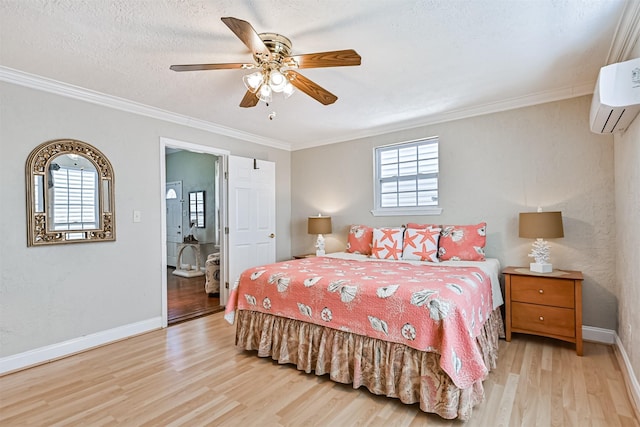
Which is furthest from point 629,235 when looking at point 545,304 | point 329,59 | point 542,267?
point 329,59

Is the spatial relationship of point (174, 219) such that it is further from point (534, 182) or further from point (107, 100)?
point (534, 182)

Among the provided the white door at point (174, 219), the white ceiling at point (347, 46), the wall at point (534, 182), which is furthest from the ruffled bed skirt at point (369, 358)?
the white door at point (174, 219)

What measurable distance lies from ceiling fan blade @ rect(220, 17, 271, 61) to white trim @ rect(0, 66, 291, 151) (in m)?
1.97

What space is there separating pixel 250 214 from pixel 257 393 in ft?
8.72

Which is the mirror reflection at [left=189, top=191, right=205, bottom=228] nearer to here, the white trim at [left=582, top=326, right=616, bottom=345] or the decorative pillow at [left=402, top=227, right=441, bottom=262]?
the decorative pillow at [left=402, top=227, right=441, bottom=262]

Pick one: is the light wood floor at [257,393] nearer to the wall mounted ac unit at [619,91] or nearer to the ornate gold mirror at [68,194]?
the ornate gold mirror at [68,194]

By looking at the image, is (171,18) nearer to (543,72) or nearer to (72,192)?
(72,192)

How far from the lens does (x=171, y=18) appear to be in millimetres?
1866

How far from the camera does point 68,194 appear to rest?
2826mm

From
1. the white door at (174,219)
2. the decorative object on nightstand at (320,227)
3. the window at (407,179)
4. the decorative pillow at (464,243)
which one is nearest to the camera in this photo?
the decorative pillow at (464,243)

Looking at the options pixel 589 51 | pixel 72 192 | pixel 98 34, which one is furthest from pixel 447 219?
pixel 72 192

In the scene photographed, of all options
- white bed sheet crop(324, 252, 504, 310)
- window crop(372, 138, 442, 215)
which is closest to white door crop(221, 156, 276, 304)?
window crop(372, 138, 442, 215)

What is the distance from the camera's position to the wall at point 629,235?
1949mm

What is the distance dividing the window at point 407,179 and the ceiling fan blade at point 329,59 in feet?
7.49
